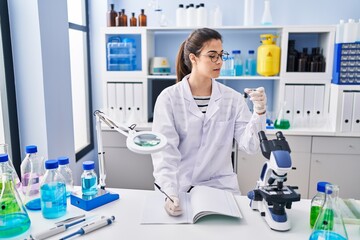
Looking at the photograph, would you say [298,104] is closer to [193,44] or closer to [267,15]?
[267,15]

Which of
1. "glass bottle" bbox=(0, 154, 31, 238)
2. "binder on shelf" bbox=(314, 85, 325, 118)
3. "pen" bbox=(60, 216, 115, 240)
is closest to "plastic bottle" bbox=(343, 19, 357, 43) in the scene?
"binder on shelf" bbox=(314, 85, 325, 118)

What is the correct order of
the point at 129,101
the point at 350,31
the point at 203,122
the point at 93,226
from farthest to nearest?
the point at 129,101, the point at 350,31, the point at 203,122, the point at 93,226

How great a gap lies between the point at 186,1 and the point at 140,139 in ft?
7.80

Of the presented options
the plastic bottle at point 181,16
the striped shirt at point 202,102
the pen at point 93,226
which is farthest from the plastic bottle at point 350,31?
the pen at point 93,226

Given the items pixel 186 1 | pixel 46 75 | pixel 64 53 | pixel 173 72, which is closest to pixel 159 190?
pixel 46 75

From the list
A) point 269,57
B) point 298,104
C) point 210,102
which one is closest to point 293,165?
point 298,104

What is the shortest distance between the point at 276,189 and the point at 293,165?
158cm

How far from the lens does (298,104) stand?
8.94ft

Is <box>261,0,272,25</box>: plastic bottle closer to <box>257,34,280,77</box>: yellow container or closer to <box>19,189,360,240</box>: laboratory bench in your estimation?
<box>257,34,280,77</box>: yellow container

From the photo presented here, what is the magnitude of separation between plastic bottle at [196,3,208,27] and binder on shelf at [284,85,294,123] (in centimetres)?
90

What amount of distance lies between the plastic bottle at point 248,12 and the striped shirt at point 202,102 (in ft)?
4.47

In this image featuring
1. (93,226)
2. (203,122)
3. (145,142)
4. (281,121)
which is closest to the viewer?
(145,142)

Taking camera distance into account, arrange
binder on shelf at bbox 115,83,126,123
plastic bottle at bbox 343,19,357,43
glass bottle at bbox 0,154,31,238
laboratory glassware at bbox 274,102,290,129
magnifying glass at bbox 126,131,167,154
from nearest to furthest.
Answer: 1. magnifying glass at bbox 126,131,167,154
2. glass bottle at bbox 0,154,31,238
3. plastic bottle at bbox 343,19,357,43
4. laboratory glassware at bbox 274,102,290,129
5. binder on shelf at bbox 115,83,126,123

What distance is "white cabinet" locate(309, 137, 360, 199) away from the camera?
257 cm
